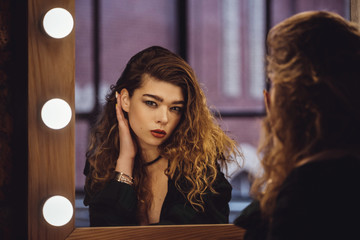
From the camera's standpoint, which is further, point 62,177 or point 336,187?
point 62,177

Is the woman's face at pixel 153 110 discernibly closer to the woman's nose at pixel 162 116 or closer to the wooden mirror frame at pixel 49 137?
the woman's nose at pixel 162 116

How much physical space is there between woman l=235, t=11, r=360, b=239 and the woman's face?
12.3 inches

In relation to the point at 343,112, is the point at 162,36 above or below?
above

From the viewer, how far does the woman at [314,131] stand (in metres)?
0.46

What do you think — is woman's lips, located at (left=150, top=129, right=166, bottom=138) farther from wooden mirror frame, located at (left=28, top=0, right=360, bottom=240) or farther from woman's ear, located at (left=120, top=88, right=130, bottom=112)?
wooden mirror frame, located at (left=28, top=0, right=360, bottom=240)

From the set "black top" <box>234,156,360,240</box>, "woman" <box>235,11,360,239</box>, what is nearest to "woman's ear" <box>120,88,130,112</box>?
"woman" <box>235,11,360,239</box>

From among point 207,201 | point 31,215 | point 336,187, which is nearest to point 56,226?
point 31,215

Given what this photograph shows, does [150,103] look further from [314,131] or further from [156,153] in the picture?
[314,131]

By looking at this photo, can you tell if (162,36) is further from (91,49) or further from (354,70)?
(354,70)

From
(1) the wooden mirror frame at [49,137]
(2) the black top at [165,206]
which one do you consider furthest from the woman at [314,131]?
(1) the wooden mirror frame at [49,137]

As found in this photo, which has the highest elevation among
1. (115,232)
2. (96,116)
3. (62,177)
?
(96,116)
